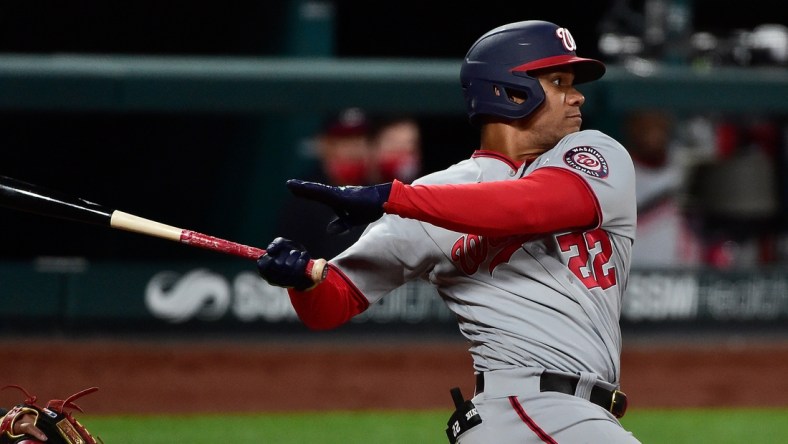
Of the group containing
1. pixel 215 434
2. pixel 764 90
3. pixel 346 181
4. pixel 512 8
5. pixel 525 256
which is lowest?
pixel 215 434

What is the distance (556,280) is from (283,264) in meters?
0.67

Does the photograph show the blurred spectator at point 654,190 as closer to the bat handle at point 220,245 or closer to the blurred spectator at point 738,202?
the blurred spectator at point 738,202

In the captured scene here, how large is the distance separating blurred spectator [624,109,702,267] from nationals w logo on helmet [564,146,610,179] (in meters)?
5.36

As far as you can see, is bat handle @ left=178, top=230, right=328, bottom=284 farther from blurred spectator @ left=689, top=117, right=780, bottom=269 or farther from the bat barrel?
blurred spectator @ left=689, top=117, right=780, bottom=269

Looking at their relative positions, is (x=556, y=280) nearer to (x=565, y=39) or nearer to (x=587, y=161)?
(x=587, y=161)

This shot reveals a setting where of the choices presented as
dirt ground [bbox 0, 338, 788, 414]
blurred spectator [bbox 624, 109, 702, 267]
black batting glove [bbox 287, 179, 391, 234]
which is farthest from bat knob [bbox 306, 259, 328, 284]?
blurred spectator [bbox 624, 109, 702, 267]

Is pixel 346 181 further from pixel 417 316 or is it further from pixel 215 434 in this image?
pixel 215 434

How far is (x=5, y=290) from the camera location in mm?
7547

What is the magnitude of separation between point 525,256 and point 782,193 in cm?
675

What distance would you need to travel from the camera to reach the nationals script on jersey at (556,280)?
3076mm

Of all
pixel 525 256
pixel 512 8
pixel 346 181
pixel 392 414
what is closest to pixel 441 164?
pixel 512 8

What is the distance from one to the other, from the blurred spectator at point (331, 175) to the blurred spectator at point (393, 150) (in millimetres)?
54

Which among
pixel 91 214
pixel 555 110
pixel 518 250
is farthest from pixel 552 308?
pixel 91 214

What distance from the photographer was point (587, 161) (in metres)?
3.07
